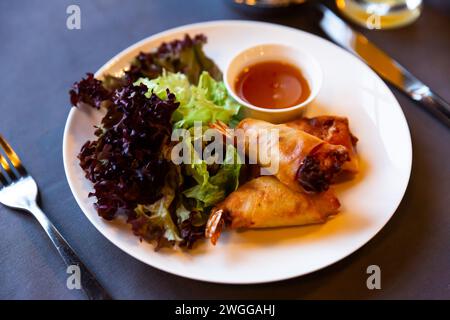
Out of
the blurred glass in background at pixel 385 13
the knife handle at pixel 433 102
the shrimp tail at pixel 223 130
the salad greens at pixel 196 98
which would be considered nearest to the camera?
the shrimp tail at pixel 223 130

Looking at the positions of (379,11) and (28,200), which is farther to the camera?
(379,11)

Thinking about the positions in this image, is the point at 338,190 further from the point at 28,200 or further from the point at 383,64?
the point at 28,200

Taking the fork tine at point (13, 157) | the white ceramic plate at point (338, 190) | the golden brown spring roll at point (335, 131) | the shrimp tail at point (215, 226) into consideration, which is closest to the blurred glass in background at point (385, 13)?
the white ceramic plate at point (338, 190)

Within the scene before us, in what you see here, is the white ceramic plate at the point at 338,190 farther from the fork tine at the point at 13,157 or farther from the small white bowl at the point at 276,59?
the fork tine at the point at 13,157

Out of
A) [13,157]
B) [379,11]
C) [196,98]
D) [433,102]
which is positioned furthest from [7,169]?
[379,11]

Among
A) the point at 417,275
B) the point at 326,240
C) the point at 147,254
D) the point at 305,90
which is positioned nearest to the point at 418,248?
the point at 417,275

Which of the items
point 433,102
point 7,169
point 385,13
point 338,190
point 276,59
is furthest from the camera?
point 385,13
